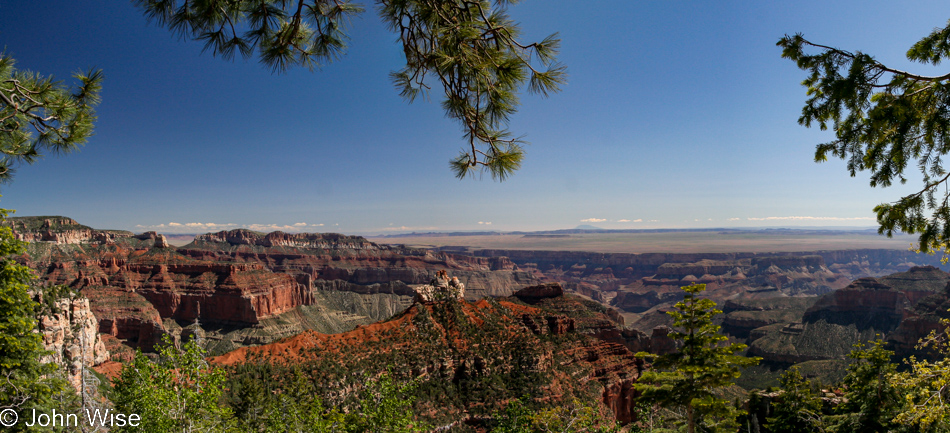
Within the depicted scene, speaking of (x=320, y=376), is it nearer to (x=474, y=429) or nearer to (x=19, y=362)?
(x=474, y=429)

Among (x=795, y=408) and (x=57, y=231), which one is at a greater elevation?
(x=57, y=231)

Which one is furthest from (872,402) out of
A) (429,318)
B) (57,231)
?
(57,231)

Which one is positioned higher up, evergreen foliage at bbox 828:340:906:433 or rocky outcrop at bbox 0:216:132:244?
rocky outcrop at bbox 0:216:132:244

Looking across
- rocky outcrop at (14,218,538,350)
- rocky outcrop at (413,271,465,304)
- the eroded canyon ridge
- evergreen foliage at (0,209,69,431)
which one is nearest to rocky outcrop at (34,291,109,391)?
the eroded canyon ridge

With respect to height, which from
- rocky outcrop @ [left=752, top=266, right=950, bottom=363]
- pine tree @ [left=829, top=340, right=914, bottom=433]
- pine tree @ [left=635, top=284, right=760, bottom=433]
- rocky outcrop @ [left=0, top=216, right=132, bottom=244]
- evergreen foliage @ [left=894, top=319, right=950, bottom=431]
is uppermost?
rocky outcrop @ [left=0, top=216, right=132, bottom=244]

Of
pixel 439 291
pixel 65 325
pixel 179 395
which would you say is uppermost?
pixel 179 395

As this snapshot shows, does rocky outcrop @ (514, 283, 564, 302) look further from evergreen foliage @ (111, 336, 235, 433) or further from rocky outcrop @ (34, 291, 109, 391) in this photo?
evergreen foliage @ (111, 336, 235, 433)

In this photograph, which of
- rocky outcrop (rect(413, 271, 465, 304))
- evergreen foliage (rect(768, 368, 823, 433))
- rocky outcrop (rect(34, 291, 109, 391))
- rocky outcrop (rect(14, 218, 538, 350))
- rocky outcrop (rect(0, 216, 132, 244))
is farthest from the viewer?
rocky outcrop (rect(0, 216, 132, 244))

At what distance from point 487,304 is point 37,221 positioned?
451 ft

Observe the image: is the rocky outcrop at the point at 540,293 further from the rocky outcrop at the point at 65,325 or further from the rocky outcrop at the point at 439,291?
the rocky outcrop at the point at 65,325

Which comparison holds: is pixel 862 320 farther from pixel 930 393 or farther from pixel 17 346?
pixel 17 346

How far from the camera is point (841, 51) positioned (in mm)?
6469

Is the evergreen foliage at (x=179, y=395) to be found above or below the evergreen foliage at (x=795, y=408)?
above

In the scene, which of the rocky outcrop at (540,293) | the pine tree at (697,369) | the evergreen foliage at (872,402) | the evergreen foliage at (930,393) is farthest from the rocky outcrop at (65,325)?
the rocky outcrop at (540,293)
